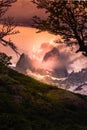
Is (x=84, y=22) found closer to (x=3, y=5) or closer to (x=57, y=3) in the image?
(x=57, y=3)

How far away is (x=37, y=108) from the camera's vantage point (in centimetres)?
2716

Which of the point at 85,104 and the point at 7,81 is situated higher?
the point at 7,81

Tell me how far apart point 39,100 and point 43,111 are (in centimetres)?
199

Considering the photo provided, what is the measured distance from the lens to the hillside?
23031mm

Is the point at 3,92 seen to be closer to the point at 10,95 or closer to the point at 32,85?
the point at 10,95

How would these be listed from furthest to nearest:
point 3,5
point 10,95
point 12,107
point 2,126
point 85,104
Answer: point 85,104
point 3,5
point 10,95
point 12,107
point 2,126

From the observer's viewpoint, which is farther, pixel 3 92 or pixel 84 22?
pixel 84 22

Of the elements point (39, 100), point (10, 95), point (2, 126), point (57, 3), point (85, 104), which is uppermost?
point (57, 3)

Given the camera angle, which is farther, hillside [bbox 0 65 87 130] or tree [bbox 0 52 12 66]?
tree [bbox 0 52 12 66]

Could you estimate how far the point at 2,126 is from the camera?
843 inches

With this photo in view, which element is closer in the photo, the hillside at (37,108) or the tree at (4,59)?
the hillside at (37,108)

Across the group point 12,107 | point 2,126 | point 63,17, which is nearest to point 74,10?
point 63,17

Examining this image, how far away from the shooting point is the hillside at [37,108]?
2303 cm

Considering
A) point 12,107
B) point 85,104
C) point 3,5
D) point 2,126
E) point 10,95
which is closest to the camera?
point 2,126
